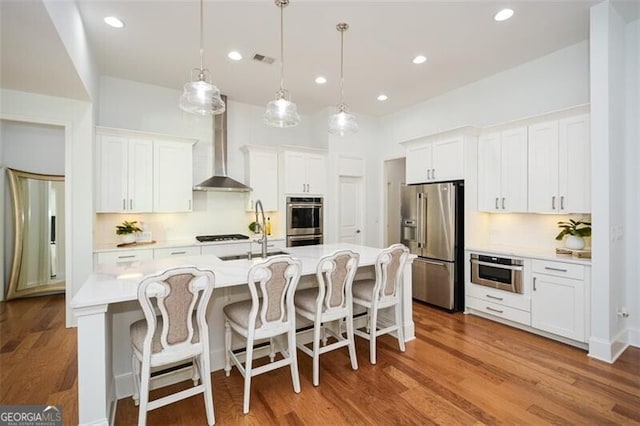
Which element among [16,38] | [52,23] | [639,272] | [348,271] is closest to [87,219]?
[16,38]

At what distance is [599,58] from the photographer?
2.77m

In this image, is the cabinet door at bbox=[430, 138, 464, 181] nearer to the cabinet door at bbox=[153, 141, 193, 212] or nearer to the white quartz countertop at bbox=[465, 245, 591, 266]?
the white quartz countertop at bbox=[465, 245, 591, 266]

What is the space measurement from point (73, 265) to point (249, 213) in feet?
8.05

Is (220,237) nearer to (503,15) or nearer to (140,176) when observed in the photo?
(140,176)

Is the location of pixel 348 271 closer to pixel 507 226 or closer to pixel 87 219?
pixel 507 226

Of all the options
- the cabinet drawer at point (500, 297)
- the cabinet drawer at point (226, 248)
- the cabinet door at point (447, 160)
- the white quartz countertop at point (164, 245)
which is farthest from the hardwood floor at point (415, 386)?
the cabinet door at point (447, 160)

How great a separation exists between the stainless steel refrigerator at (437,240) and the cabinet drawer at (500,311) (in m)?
0.18

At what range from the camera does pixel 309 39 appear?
10.7 ft

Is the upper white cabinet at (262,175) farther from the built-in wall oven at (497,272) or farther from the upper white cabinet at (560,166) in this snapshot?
the upper white cabinet at (560,166)

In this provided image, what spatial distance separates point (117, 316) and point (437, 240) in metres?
3.73

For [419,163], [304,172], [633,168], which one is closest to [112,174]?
[304,172]

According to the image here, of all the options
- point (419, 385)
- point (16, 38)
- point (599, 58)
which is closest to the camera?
point (16, 38)

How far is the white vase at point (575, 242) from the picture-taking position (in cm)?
322

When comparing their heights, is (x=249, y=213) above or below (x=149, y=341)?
above
